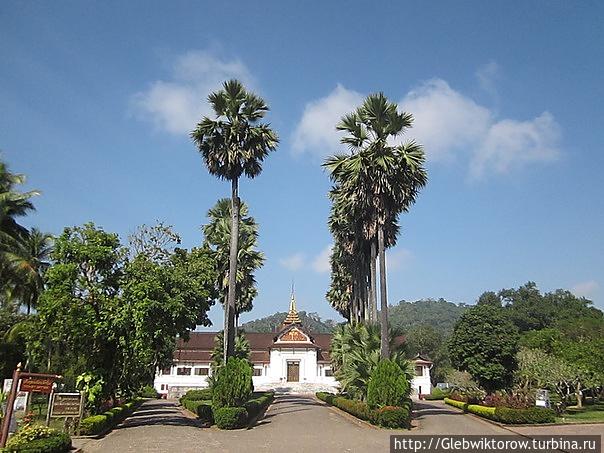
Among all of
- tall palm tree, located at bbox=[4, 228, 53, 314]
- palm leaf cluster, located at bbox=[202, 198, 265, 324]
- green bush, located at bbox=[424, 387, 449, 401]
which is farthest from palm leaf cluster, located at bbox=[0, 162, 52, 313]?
green bush, located at bbox=[424, 387, 449, 401]

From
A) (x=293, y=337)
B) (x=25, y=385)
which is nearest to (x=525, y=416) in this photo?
(x=25, y=385)

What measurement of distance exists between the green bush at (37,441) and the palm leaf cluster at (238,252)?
1951 cm

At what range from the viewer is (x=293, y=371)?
62.4m

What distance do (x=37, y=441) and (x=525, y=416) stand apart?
72.5 ft

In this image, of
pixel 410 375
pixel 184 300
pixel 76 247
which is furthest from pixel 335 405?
pixel 76 247

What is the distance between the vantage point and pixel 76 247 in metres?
21.8

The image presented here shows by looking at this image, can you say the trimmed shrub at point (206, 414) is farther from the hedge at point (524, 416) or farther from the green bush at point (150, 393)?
Result: the green bush at point (150, 393)

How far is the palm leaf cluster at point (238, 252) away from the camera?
34469 millimetres

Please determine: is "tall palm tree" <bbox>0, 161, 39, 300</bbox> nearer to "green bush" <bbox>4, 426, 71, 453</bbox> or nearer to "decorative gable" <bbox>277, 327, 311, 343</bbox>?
"green bush" <bbox>4, 426, 71, 453</bbox>

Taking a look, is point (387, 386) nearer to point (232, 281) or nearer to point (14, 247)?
point (232, 281)

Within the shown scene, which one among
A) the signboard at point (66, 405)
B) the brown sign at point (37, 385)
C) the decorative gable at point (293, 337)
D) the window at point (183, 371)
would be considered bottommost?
the signboard at point (66, 405)

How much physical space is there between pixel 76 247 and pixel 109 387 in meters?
6.36

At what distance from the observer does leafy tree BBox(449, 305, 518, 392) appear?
3181cm

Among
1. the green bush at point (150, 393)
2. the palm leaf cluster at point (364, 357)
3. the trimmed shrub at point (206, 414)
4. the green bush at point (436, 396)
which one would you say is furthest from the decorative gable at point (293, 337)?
the trimmed shrub at point (206, 414)
